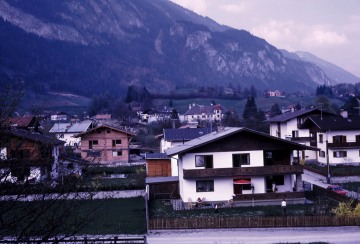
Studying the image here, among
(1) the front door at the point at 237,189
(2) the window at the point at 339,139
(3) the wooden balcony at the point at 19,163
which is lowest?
(1) the front door at the point at 237,189

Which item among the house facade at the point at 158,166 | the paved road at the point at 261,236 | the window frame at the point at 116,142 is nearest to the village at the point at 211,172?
the house facade at the point at 158,166

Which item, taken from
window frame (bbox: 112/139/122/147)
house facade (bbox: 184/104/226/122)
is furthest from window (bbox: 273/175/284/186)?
house facade (bbox: 184/104/226/122)

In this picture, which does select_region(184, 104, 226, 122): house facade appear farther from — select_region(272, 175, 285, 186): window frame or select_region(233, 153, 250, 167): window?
select_region(233, 153, 250, 167): window

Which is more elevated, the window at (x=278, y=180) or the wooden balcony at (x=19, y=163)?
the wooden balcony at (x=19, y=163)

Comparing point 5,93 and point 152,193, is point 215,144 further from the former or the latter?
point 5,93

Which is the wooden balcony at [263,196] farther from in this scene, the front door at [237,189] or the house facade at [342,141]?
the house facade at [342,141]

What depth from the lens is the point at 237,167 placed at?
1478 inches

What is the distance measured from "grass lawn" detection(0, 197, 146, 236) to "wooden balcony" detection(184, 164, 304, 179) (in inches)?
186

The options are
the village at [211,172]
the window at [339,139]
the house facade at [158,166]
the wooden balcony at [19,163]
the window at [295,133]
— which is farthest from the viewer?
the window at [295,133]

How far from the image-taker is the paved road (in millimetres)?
25156

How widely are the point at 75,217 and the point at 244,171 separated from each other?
26.6 meters

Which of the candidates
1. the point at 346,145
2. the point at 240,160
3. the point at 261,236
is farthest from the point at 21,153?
the point at 346,145

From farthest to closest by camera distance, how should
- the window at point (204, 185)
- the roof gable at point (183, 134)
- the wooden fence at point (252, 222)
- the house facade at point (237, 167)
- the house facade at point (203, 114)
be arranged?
the house facade at point (203, 114)
the roof gable at point (183, 134)
the window at point (204, 185)
the house facade at point (237, 167)
the wooden fence at point (252, 222)

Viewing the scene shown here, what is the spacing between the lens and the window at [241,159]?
38000 millimetres
